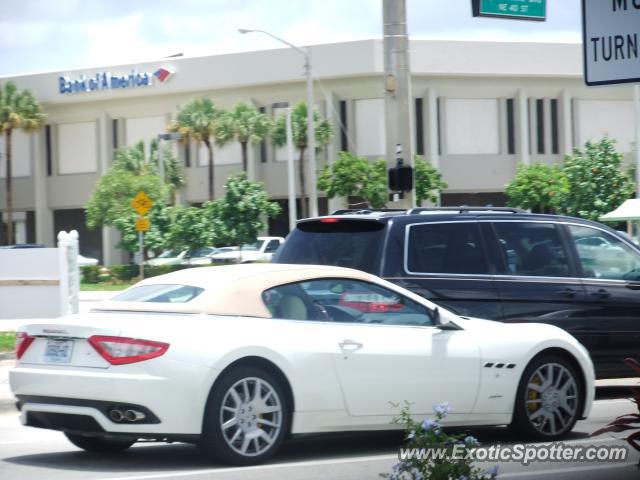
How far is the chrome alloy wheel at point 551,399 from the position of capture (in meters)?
9.91

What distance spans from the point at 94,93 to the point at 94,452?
180ft

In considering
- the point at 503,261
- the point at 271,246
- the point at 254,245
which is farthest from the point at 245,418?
the point at 271,246

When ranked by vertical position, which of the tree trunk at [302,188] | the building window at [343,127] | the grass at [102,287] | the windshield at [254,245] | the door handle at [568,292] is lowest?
the grass at [102,287]

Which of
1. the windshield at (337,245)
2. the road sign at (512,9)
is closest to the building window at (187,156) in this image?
the road sign at (512,9)

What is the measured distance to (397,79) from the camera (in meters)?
17.6

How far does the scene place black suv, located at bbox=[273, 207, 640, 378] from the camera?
11273mm

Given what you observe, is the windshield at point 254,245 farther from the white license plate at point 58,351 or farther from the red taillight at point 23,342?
the white license plate at point 58,351

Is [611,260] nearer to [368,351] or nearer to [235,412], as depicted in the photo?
[368,351]

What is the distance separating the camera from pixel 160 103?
205 ft

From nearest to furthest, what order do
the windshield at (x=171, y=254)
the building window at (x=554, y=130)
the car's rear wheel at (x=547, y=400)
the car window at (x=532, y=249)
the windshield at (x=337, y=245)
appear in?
1. the car's rear wheel at (x=547, y=400)
2. the windshield at (x=337, y=245)
3. the car window at (x=532, y=249)
4. the windshield at (x=171, y=254)
5. the building window at (x=554, y=130)

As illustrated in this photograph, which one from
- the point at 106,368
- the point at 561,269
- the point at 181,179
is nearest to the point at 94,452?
the point at 106,368

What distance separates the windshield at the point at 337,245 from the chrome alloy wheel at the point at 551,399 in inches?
75.4

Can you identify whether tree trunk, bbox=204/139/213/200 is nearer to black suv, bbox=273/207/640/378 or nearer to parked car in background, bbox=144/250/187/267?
parked car in background, bbox=144/250/187/267

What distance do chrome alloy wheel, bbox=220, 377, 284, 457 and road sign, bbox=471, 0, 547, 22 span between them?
31.5 feet
